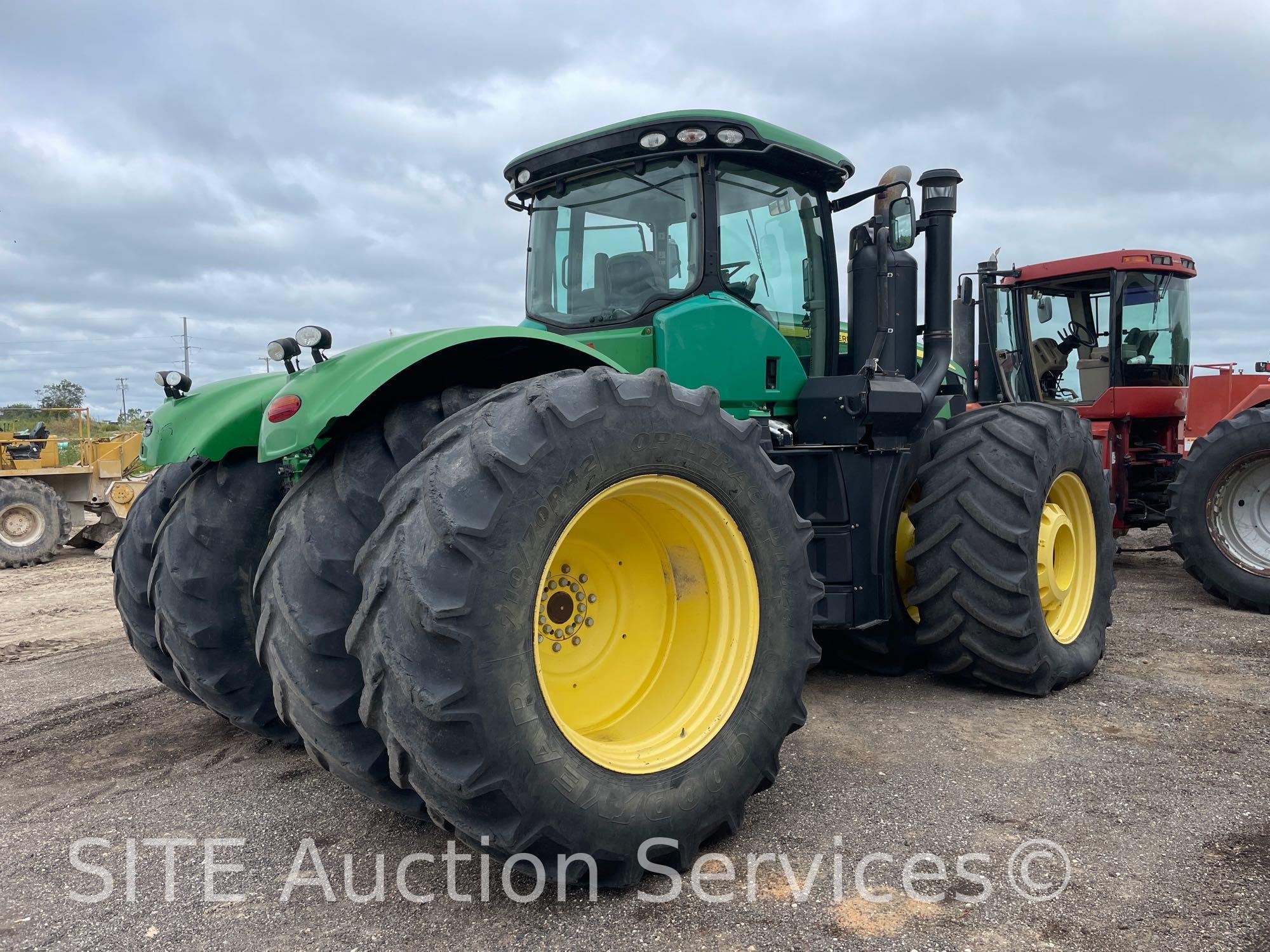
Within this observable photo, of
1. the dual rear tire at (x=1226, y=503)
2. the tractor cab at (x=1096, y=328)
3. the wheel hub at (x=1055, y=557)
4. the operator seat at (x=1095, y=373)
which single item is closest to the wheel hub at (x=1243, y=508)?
the dual rear tire at (x=1226, y=503)

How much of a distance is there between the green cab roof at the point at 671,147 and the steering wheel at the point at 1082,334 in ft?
16.5

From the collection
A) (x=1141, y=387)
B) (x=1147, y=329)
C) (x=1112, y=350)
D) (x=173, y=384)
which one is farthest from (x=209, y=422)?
(x=1147, y=329)

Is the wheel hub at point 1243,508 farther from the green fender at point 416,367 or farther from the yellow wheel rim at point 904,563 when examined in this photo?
the green fender at point 416,367

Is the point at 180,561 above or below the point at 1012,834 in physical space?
above

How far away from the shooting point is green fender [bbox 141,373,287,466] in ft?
11.2

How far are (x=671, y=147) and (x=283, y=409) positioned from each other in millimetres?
2110

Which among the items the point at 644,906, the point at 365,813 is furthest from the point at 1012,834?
the point at 365,813

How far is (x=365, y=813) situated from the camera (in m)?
3.12

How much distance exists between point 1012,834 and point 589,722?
1.35 meters

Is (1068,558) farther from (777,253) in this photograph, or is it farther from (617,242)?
(617,242)

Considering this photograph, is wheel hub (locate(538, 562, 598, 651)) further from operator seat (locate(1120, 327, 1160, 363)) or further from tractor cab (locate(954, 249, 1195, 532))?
operator seat (locate(1120, 327, 1160, 363))

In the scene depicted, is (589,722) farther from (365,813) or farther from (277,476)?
(277,476)

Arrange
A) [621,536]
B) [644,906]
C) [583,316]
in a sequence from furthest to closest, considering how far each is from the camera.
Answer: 1. [583,316]
2. [621,536]
3. [644,906]
